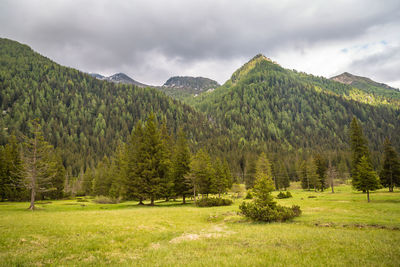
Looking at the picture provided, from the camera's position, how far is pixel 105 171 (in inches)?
3098

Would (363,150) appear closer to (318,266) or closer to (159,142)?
(159,142)

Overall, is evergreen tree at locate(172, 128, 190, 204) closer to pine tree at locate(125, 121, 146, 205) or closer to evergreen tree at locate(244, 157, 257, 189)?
pine tree at locate(125, 121, 146, 205)

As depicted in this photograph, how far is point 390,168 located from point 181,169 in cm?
5305

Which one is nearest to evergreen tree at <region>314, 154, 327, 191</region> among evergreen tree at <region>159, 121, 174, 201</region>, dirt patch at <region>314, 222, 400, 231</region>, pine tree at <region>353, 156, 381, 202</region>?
pine tree at <region>353, 156, 381, 202</region>

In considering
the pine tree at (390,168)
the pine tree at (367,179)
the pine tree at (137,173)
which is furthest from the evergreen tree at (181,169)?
the pine tree at (390,168)

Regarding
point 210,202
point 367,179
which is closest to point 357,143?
point 367,179

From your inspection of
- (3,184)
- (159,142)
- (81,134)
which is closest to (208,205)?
(159,142)

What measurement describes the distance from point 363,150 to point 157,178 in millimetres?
59571

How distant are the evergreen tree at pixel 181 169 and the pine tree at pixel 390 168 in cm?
5122

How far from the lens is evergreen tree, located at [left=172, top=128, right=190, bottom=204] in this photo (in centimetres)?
4703

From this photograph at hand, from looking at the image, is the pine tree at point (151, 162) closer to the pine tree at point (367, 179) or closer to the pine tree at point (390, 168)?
the pine tree at point (367, 179)

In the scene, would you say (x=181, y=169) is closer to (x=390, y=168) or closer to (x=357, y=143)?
(x=390, y=168)

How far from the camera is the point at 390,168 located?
2088 inches

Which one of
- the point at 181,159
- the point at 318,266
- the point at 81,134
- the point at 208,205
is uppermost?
the point at 81,134
